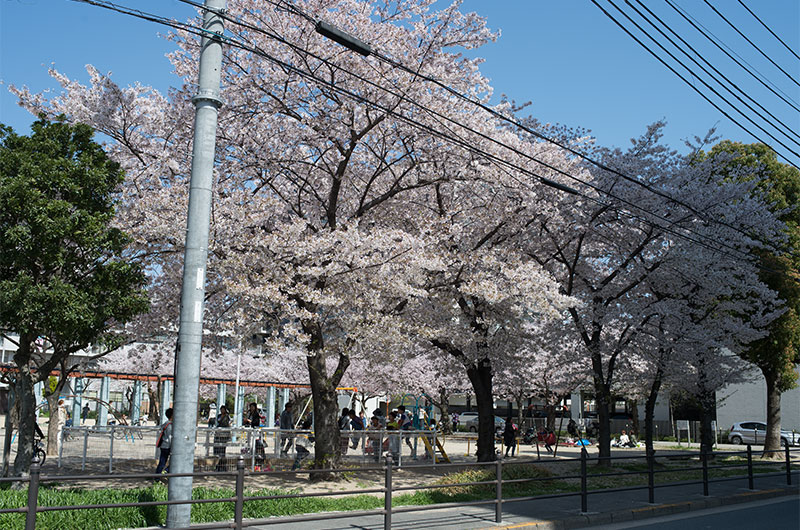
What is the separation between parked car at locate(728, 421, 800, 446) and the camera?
44219 mm

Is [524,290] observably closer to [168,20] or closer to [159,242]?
[159,242]

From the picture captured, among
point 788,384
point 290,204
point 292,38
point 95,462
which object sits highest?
point 292,38

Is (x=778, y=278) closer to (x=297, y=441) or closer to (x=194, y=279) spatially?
(x=297, y=441)

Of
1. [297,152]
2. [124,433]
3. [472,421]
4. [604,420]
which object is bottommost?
[472,421]

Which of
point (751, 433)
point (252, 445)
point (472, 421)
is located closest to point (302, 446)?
point (252, 445)

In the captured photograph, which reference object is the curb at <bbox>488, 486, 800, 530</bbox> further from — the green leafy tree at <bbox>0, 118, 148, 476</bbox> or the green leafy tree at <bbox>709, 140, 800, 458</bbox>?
the green leafy tree at <bbox>709, 140, 800, 458</bbox>

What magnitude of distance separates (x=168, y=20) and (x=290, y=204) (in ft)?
27.4

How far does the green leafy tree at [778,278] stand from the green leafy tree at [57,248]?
906 inches

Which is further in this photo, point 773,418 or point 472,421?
point 472,421

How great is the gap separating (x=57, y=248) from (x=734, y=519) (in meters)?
13.2

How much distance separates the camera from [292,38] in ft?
50.4

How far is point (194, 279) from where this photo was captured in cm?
901

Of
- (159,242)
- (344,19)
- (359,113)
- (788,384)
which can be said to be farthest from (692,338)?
(159,242)

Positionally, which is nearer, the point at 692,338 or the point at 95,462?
the point at 95,462
